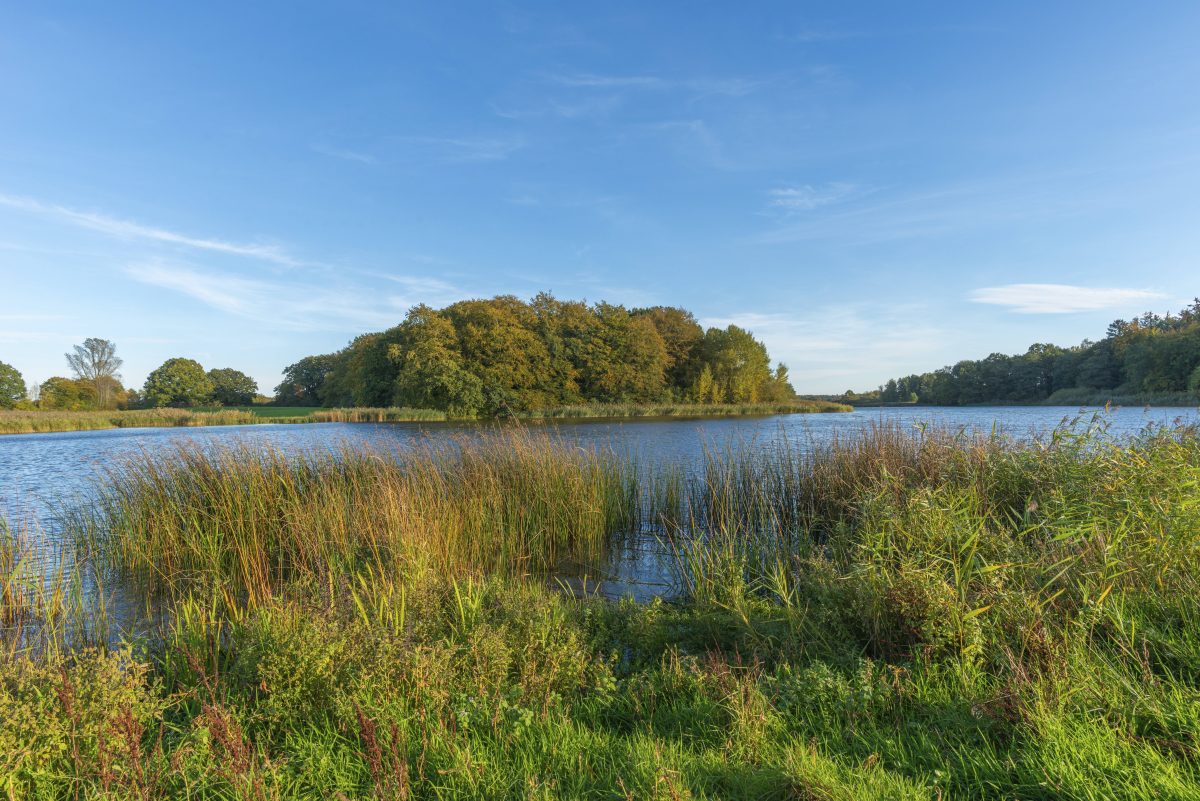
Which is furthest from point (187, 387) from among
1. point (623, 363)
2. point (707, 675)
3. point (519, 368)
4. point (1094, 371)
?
point (1094, 371)

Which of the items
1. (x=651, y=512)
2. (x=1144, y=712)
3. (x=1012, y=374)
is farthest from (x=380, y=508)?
(x=1012, y=374)

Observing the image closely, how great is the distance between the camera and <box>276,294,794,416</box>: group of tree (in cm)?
4344

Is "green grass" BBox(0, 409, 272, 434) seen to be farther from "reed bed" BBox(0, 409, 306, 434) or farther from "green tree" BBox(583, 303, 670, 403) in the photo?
"green tree" BBox(583, 303, 670, 403)

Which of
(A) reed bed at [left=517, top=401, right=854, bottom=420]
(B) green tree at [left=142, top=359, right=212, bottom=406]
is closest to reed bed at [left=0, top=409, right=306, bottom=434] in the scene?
(A) reed bed at [left=517, top=401, right=854, bottom=420]

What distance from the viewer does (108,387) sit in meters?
Result: 66.6

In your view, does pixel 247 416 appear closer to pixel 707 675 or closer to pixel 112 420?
pixel 112 420

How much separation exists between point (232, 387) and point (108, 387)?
14.6m

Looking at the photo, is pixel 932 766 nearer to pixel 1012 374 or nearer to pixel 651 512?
pixel 651 512

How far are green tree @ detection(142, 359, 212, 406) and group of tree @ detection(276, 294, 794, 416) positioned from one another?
2098 cm

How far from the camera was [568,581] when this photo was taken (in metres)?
6.23

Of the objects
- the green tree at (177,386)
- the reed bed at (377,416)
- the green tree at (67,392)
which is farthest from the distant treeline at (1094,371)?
the green tree at (67,392)

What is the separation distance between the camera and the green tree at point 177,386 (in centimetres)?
6788

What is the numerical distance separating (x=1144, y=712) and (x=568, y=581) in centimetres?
473

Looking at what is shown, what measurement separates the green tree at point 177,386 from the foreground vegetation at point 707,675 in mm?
78297
